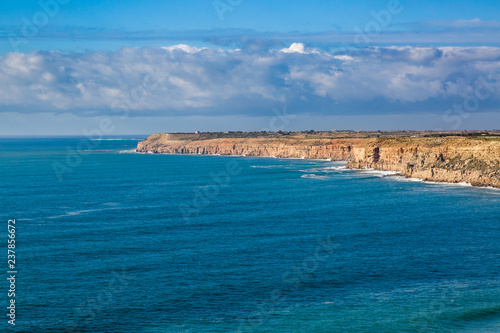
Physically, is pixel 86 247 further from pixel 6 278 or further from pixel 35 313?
pixel 35 313

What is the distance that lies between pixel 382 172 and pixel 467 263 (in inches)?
3773

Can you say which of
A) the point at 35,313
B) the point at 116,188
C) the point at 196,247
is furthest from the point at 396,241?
the point at 116,188

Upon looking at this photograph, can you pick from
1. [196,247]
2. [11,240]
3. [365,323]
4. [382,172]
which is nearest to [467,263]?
[365,323]

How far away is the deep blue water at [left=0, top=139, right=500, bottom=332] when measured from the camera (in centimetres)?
3918

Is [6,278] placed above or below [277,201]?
below

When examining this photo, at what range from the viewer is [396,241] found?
2429 inches

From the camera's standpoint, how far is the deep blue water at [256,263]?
129 ft

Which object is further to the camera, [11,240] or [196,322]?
[11,240]

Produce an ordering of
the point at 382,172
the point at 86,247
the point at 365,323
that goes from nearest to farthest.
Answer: the point at 365,323 < the point at 86,247 < the point at 382,172

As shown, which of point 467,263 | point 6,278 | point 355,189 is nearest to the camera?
point 6,278

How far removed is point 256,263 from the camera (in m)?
51.8

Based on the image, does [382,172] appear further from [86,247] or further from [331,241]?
[86,247]

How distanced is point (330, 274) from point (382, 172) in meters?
103

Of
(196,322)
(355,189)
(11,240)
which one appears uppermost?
(355,189)
